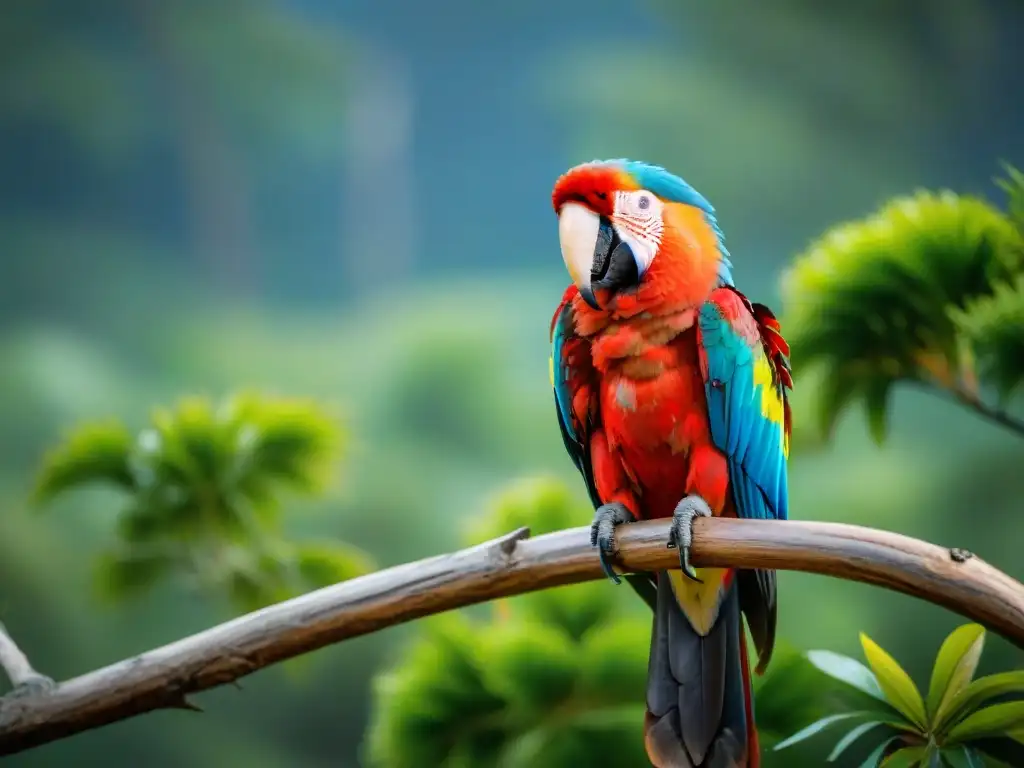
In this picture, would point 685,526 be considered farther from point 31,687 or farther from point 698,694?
point 31,687

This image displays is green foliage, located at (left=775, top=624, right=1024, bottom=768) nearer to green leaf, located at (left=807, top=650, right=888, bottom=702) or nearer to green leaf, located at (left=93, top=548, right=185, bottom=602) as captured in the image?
green leaf, located at (left=807, top=650, right=888, bottom=702)

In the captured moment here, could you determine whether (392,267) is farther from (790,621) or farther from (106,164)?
(790,621)

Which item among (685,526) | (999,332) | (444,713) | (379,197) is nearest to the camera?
(685,526)

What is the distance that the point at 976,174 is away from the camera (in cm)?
285

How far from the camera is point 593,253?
1.47 metres

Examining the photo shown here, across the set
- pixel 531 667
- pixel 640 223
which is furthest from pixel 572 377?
pixel 531 667

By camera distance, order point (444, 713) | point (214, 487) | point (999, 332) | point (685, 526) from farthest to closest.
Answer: point (214, 487) → point (444, 713) → point (999, 332) → point (685, 526)

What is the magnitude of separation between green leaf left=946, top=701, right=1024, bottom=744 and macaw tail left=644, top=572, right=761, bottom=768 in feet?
0.99

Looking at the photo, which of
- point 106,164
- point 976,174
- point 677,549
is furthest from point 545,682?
point 106,164

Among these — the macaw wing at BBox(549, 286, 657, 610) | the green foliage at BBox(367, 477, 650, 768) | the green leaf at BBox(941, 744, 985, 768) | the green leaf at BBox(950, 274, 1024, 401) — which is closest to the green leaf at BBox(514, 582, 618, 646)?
the green foliage at BBox(367, 477, 650, 768)

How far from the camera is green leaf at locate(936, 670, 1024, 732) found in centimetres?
141

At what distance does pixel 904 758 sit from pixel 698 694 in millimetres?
311

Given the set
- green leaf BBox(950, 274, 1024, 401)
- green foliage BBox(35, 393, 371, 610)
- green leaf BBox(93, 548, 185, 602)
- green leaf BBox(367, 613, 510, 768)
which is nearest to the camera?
green leaf BBox(950, 274, 1024, 401)

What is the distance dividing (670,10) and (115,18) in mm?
1747
